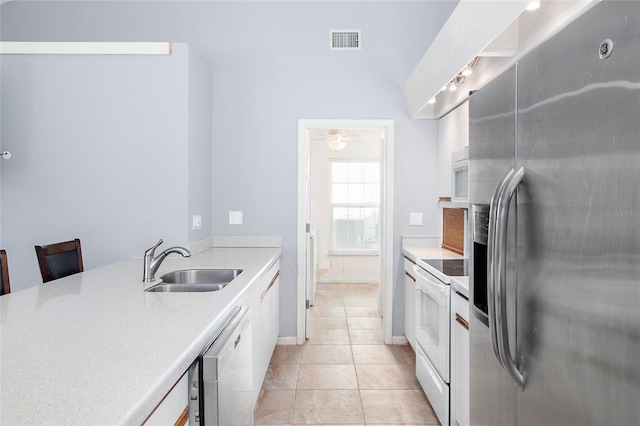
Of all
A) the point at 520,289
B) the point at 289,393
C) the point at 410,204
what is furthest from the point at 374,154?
the point at 520,289

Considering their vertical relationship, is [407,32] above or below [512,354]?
above

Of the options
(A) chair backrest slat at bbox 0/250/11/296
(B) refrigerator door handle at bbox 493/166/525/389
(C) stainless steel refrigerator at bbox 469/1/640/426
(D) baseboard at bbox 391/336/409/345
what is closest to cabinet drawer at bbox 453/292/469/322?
(C) stainless steel refrigerator at bbox 469/1/640/426

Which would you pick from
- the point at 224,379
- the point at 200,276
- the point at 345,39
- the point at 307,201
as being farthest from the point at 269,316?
the point at 345,39

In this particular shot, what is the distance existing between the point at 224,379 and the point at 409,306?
7.41 feet

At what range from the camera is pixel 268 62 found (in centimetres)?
332

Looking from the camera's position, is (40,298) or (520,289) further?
(40,298)

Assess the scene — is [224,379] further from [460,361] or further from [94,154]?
[94,154]

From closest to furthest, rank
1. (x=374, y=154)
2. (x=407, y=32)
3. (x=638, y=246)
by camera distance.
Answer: (x=638, y=246) < (x=407, y=32) < (x=374, y=154)

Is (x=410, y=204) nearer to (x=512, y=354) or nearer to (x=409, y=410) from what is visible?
(x=409, y=410)

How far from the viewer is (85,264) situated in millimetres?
2678

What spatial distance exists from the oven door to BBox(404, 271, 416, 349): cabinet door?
1.42ft

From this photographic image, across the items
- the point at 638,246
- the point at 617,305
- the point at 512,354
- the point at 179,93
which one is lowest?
the point at 512,354

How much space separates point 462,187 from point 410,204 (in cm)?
77

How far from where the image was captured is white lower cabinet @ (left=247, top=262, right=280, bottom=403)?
2.12 meters
